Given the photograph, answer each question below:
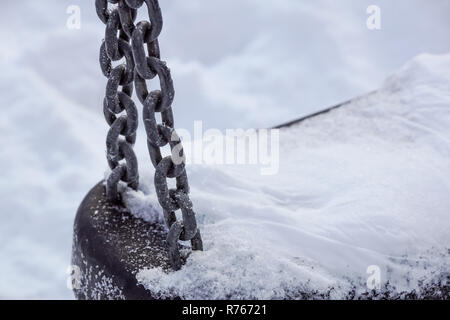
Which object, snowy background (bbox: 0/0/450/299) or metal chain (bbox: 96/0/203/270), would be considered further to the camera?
snowy background (bbox: 0/0/450/299)

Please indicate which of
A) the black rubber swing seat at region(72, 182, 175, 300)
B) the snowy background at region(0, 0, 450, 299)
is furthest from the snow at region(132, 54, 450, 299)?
the snowy background at region(0, 0, 450, 299)

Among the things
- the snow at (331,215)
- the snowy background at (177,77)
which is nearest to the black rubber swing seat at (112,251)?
the snow at (331,215)

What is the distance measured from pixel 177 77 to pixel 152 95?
1480 millimetres

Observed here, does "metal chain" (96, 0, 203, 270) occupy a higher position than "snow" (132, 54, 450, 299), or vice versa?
"metal chain" (96, 0, 203, 270)

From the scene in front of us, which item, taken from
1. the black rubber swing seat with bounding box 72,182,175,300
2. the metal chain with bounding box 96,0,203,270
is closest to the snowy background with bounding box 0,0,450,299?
the black rubber swing seat with bounding box 72,182,175,300

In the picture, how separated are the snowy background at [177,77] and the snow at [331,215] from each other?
70cm

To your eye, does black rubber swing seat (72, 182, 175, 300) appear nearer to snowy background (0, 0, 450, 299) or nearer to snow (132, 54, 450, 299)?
snow (132, 54, 450, 299)

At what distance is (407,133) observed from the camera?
106 centimetres

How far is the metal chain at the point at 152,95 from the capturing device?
2.40 ft

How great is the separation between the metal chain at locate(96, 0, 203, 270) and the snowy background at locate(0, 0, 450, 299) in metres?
0.79

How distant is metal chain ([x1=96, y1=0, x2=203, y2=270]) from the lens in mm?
730

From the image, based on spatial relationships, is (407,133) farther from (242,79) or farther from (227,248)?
Answer: (242,79)

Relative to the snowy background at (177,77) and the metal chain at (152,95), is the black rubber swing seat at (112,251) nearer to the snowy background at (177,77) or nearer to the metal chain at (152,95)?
the metal chain at (152,95)
